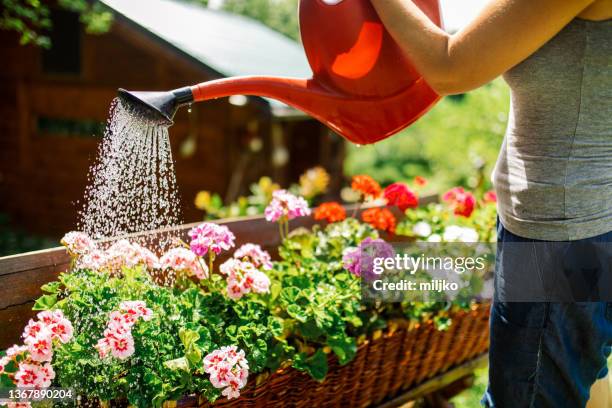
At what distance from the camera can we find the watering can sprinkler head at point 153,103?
1360 mm

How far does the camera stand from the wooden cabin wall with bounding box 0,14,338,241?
6.91 m

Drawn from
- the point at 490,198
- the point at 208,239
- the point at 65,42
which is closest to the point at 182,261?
the point at 208,239

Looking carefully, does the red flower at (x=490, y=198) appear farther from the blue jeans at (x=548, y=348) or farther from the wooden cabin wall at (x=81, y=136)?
the wooden cabin wall at (x=81, y=136)

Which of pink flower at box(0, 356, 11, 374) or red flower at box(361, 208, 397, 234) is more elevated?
red flower at box(361, 208, 397, 234)

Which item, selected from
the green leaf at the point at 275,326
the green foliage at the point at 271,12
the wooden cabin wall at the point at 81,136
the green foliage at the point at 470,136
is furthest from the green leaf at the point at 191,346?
the green foliage at the point at 271,12

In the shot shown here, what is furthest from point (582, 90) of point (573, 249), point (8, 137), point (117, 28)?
point (8, 137)

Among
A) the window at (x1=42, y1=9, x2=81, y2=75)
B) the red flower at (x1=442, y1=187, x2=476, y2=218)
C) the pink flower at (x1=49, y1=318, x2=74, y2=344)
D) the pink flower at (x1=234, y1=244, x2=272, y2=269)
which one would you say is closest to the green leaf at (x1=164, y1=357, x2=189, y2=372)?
the pink flower at (x1=49, y1=318, x2=74, y2=344)

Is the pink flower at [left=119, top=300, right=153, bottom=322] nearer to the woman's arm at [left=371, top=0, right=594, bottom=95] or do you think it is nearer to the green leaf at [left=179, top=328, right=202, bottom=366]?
the green leaf at [left=179, top=328, right=202, bottom=366]

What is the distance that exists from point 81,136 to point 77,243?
611 centimetres

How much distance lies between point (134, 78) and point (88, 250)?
228 inches

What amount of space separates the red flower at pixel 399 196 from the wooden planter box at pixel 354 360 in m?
0.36

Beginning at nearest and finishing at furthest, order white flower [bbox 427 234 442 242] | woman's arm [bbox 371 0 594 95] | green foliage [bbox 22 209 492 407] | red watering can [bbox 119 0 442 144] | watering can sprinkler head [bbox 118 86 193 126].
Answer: woman's arm [bbox 371 0 594 95], watering can sprinkler head [bbox 118 86 193 126], red watering can [bbox 119 0 442 144], green foliage [bbox 22 209 492 407], white flower [bbox 427 234 442 242]

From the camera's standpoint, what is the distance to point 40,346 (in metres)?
1.53

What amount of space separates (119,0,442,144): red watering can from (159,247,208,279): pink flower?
641 millimetres
